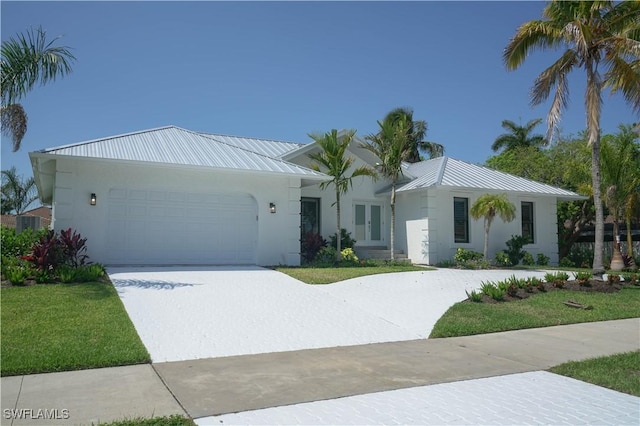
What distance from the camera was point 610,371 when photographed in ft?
20.1

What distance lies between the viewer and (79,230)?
45.7ft

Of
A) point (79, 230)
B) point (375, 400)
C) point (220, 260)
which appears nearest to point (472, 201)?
point (220, 260)

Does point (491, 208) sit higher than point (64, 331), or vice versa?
point (491, 208)

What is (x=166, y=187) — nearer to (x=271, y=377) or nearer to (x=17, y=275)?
(x=17, y=275)

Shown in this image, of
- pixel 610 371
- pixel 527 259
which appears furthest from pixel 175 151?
pixel 527 259

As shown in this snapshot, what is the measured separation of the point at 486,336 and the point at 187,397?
5544mm

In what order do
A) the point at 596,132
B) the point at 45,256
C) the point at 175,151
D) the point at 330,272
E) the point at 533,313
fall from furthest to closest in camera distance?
1. the point at 175,151
2. the point at 330,272
3. the point at 596,132
4. the point at 45,256
5. the point at 533,313

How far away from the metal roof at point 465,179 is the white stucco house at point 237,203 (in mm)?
91

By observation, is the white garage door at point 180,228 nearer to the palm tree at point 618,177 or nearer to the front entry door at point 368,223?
the front entry door at point 368,223

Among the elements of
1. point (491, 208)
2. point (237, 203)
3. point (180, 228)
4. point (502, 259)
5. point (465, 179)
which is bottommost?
point (502, 259)

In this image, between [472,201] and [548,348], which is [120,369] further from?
[472,201]

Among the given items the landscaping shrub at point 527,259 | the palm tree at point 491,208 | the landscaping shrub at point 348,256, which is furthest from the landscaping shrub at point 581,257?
the landscaping shrub at point 348,256

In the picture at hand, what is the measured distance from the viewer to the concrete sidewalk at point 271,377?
4.58 meters

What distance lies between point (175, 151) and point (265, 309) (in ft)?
27.4
